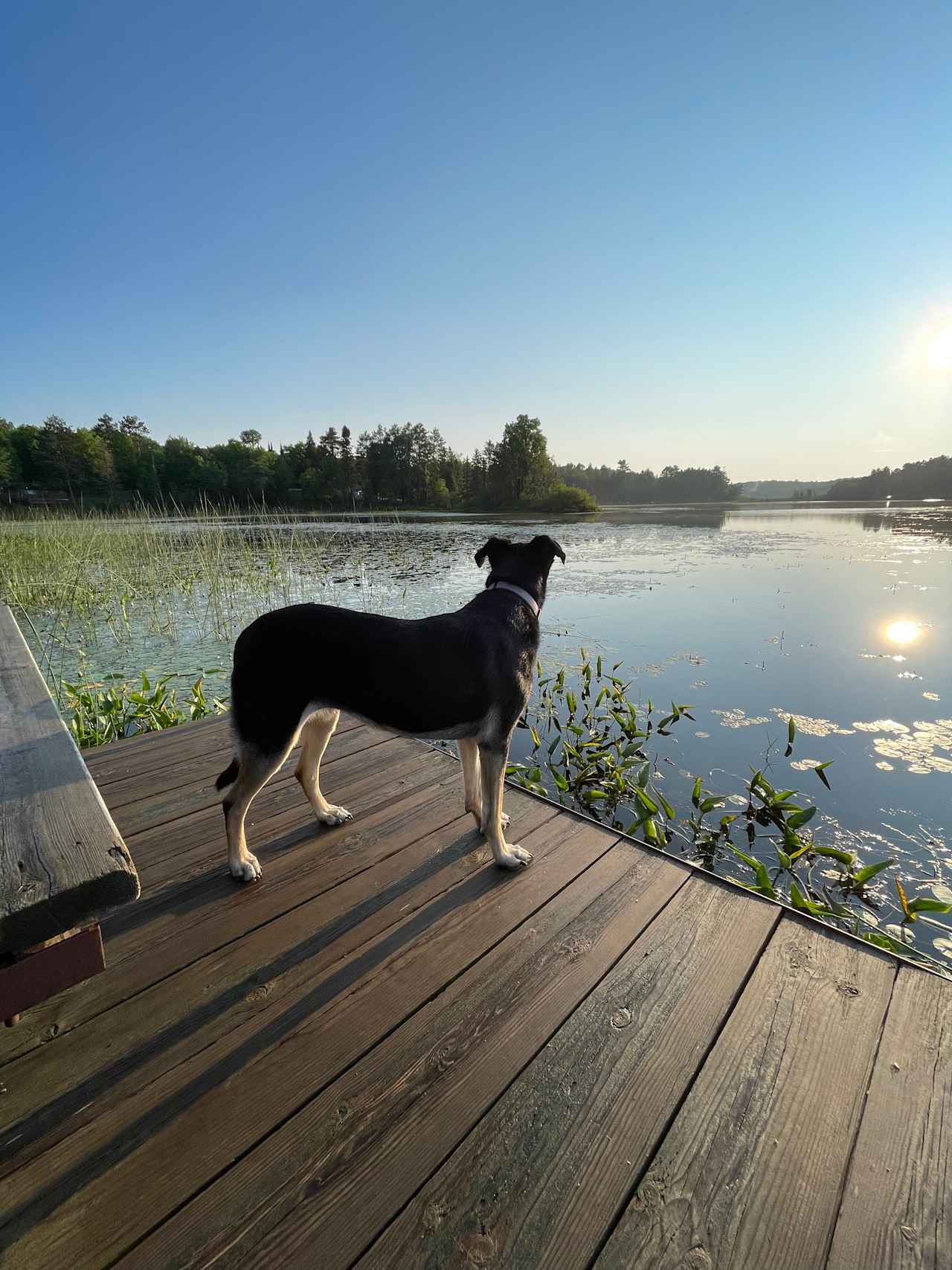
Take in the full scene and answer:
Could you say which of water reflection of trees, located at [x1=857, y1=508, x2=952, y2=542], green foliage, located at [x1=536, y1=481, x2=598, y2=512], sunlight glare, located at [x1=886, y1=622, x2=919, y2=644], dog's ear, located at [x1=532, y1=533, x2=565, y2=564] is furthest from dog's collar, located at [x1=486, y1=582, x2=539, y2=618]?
green foliage, located at [x1=536, y1=481, x2=598, y2=512]

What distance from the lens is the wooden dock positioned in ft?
3.76

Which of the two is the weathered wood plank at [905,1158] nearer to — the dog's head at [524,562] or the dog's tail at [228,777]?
the dog's head at [524,562]

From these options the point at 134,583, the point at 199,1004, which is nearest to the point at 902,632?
the point at 199,1004

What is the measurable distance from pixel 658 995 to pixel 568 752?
269cm

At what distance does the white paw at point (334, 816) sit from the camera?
2.61m

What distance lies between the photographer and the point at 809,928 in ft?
6.59

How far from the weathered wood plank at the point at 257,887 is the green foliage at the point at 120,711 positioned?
2132 mm

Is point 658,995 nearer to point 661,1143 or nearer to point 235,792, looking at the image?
point 661,1143

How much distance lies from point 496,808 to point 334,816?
89 cm

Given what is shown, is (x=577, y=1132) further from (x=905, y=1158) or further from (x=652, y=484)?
(x=652, y=484)

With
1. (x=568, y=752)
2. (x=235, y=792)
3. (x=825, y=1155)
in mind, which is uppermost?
(x=235, y=792)

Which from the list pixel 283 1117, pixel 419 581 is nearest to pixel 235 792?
pixel 283 1117

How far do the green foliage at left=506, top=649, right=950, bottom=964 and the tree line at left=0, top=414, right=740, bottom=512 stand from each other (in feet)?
147

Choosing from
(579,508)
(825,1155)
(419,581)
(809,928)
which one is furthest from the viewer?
(579,508)
